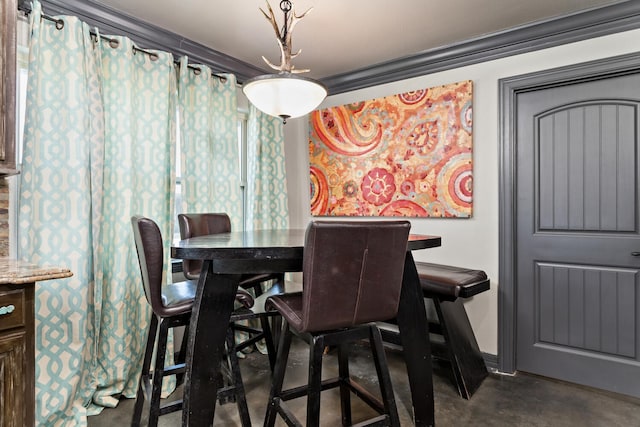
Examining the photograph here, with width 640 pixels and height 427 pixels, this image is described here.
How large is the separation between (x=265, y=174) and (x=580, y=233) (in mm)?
2472

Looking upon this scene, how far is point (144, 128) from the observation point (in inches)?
99.2

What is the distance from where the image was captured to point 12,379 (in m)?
1.41

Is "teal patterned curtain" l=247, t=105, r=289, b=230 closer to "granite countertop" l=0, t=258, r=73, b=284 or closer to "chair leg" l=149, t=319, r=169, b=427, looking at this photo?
"chair leg" l=149, t=319, r=169, b=427

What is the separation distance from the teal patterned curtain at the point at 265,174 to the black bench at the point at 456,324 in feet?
4.77

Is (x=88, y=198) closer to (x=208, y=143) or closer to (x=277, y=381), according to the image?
(x=208, y=143)

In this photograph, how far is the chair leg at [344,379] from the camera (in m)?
1.91

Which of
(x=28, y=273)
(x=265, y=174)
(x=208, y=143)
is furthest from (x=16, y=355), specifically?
(x=265, y=174)

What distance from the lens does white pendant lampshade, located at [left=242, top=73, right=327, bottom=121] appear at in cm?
182

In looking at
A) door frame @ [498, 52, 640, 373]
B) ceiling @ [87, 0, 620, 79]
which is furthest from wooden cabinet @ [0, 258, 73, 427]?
door frame @ [498, 52, 640, 373]

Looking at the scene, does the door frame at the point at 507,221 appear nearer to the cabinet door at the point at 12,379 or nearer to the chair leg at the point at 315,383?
the chair leg at the point at 315,383

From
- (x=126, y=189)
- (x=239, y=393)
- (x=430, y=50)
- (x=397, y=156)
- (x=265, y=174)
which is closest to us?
(x=239, y=393)

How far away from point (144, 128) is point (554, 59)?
2.82 meters

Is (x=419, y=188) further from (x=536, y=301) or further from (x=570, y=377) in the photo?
(x=570, y=377)

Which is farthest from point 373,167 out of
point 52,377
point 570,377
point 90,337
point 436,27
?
point 52,377
